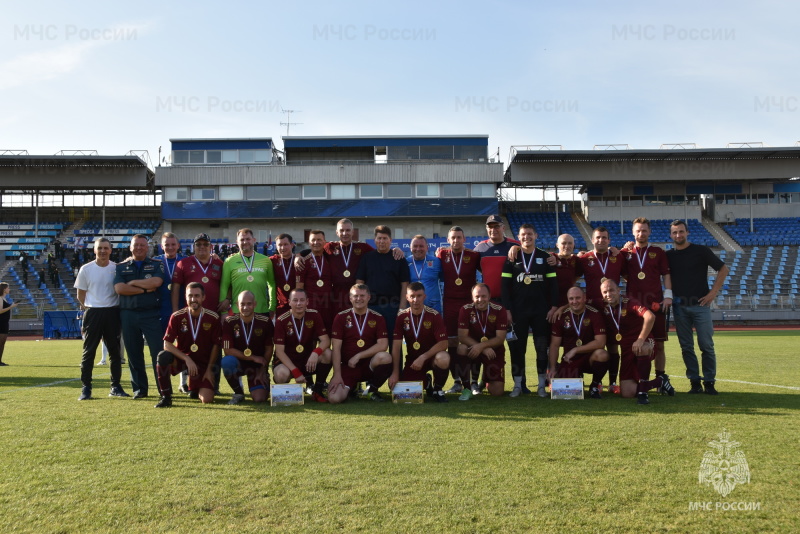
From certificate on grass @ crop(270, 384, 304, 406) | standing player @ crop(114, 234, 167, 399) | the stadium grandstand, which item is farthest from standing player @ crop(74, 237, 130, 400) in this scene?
the stadium grandstand

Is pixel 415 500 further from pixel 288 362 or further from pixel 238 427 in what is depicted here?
pixel 288 362

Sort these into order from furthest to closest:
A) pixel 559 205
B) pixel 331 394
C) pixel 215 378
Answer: pixel 559 205 < pixel 215 378 < pixel 331 394

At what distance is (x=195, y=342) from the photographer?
695 cm

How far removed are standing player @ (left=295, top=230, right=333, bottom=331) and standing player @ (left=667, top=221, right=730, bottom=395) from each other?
13.3ft

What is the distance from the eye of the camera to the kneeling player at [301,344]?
22.1 feet

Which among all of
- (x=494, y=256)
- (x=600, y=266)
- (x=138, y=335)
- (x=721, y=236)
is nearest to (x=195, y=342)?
(x=138, y=335)

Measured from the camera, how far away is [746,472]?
3732 mm

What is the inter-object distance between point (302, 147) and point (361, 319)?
3330cm

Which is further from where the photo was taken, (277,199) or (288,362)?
(277,199)

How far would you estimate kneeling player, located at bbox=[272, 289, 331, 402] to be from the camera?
6746mm

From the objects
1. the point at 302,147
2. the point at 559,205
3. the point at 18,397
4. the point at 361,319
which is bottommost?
the point at 18,397

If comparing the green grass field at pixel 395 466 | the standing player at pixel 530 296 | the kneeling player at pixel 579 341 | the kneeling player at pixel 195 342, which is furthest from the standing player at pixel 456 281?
the kneeling player at pixel 195 342

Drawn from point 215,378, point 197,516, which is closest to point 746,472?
point 197,516

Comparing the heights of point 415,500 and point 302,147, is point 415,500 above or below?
below
